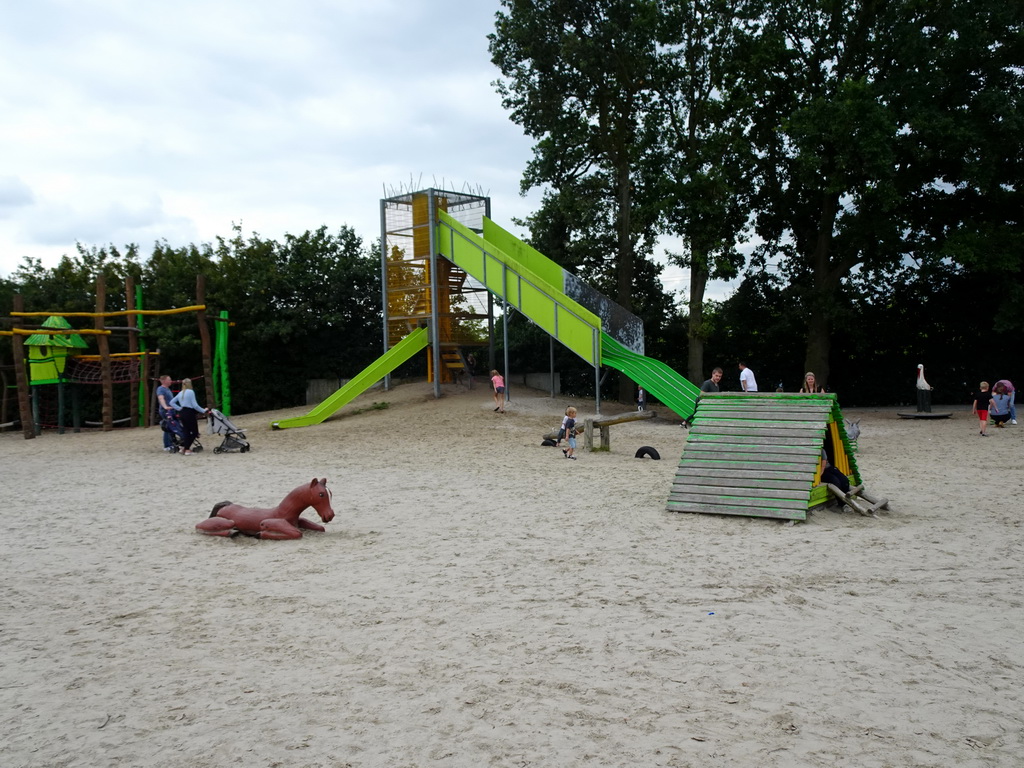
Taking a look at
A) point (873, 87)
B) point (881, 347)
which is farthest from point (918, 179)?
point (881, 347)

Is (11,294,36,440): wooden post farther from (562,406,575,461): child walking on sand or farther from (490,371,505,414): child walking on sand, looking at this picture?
(562,406,575,461): child walking on sand

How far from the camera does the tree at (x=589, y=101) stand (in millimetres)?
24797

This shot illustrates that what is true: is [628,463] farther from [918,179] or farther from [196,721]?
[918,179]

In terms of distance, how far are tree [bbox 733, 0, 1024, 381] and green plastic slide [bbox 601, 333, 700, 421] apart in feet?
21.2

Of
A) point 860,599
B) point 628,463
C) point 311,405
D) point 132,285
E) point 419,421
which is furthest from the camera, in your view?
point 311,405

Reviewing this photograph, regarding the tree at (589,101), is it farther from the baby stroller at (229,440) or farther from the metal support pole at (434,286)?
the baby stroller at (229,440)

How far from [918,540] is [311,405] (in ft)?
76.6

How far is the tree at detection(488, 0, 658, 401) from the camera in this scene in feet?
81.4

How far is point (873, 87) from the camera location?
22.6m

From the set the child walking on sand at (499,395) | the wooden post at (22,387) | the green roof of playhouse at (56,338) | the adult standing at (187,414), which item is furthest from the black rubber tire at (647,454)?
the green roof of playhouse at (56,338)

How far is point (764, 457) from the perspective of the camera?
10.1 m

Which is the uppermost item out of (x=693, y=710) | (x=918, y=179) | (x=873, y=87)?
(x=873, y=87)

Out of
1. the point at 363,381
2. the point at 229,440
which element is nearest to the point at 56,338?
the point at 363,381

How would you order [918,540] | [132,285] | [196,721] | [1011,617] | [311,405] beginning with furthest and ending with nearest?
[311,405] < [132,285] < [918,540] < [1011,617] < [196,721]
